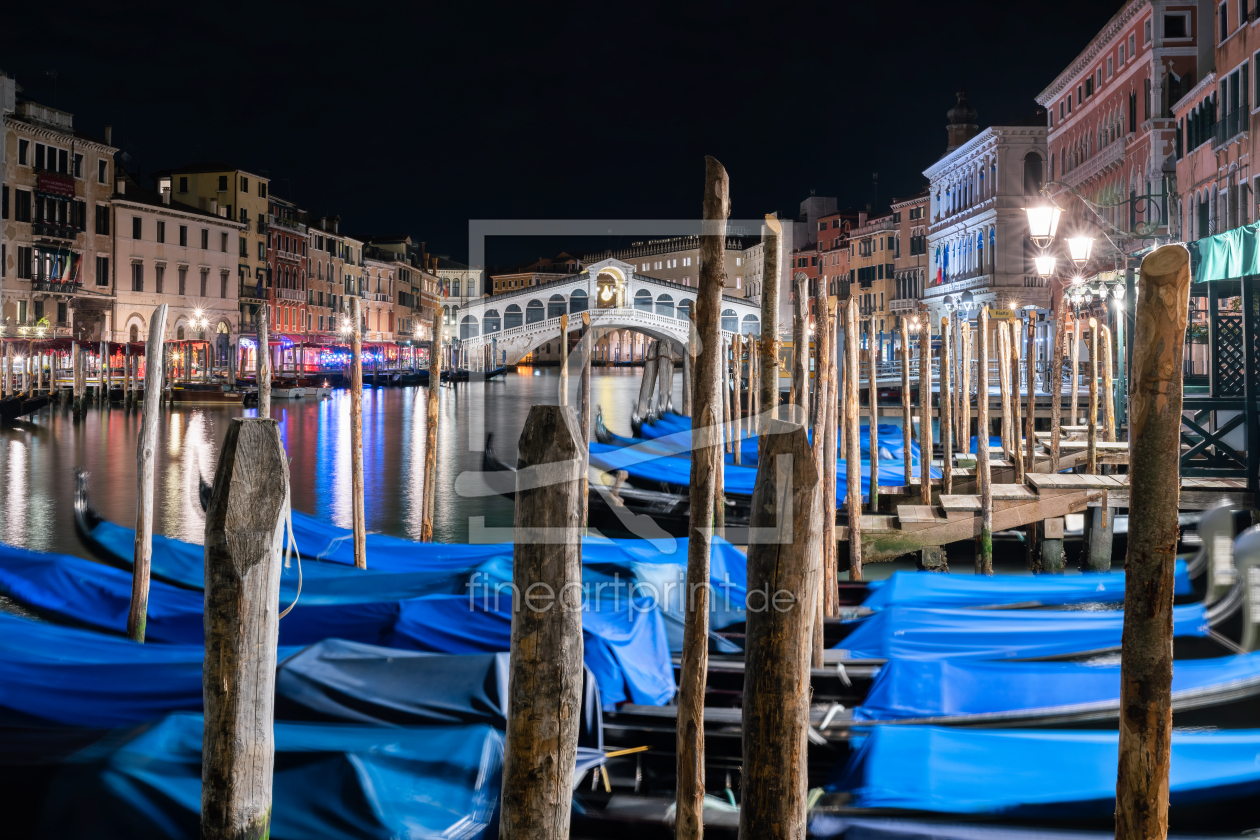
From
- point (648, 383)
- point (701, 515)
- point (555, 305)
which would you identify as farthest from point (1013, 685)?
point (555, 305)

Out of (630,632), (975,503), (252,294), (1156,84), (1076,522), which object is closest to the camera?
(630,632)

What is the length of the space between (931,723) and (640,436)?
1017 cm

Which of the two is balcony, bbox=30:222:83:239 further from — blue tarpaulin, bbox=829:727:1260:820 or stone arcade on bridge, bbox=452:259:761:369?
blue tarpaulin, bbox=829:727:1260:820

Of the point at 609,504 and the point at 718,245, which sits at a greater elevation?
the point at 718,245

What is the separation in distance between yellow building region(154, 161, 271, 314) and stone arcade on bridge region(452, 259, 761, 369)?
1194cm

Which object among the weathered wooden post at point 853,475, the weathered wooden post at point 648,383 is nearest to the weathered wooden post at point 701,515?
the weathered wooden post at point 853,475

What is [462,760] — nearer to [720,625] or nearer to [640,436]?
[720,625]

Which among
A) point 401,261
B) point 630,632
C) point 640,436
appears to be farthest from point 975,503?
point 401,261

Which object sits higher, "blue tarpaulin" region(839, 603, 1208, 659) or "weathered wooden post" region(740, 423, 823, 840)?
"weathered wooden post" region(740, 423, 823, 840)

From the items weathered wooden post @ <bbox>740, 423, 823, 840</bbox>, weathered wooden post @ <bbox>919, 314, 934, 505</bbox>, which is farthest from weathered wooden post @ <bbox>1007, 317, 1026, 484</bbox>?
weathered wooden post @ <bbox>740, 423, 823, 840</bbox>

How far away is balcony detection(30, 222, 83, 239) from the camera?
2377cm

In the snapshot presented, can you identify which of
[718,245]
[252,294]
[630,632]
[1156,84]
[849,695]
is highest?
[1156,84]

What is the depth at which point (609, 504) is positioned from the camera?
7.91 meters

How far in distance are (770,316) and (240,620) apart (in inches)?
80.0
